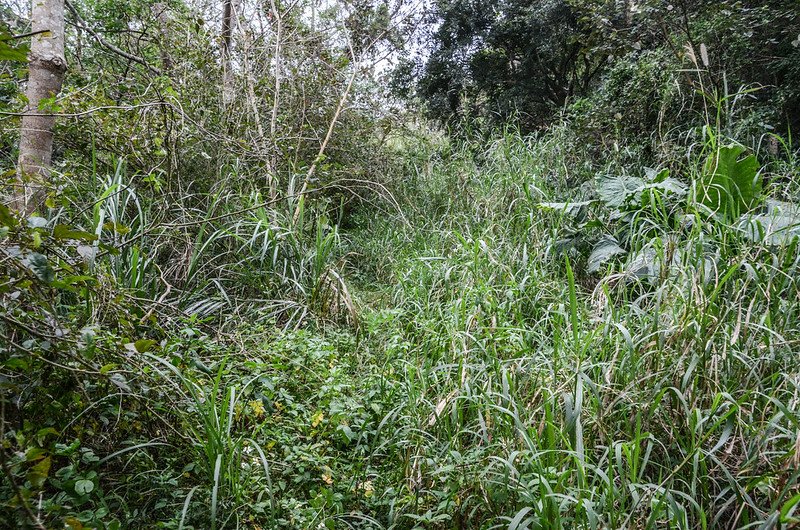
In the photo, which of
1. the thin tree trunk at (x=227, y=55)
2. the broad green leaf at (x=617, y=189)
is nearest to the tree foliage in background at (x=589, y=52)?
the broad green leaf at (x=617, y=189)

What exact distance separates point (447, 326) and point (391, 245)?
196 cm

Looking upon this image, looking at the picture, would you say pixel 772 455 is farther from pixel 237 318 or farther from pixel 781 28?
pixel 781 28

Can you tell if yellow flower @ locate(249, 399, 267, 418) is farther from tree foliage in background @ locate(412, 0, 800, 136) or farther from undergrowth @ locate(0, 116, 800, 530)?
tree foliage in background @ locate(412, 0, 800, 136)

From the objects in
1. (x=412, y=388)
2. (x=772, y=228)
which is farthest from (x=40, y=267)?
(x=772, y=228)

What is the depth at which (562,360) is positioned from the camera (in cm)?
195

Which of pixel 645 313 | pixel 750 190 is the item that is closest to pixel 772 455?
pixel 645 313

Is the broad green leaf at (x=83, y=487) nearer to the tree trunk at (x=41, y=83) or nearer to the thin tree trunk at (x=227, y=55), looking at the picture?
the tree trunk at (x=41, y=83)

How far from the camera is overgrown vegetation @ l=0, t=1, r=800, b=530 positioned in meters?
1.49

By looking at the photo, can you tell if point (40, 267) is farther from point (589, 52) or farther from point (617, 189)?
point (589, 52)

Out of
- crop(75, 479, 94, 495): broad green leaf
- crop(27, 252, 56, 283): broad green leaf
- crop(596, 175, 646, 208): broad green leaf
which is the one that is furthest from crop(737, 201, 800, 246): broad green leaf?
crop(75, 479, 94, 495): broad green leaf

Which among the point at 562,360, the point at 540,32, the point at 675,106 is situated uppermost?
the point at 540,32

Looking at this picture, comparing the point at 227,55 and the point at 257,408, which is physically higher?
the point at 227,55

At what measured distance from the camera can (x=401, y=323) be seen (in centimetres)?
289

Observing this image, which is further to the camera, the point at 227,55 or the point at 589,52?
the point at 589,52
